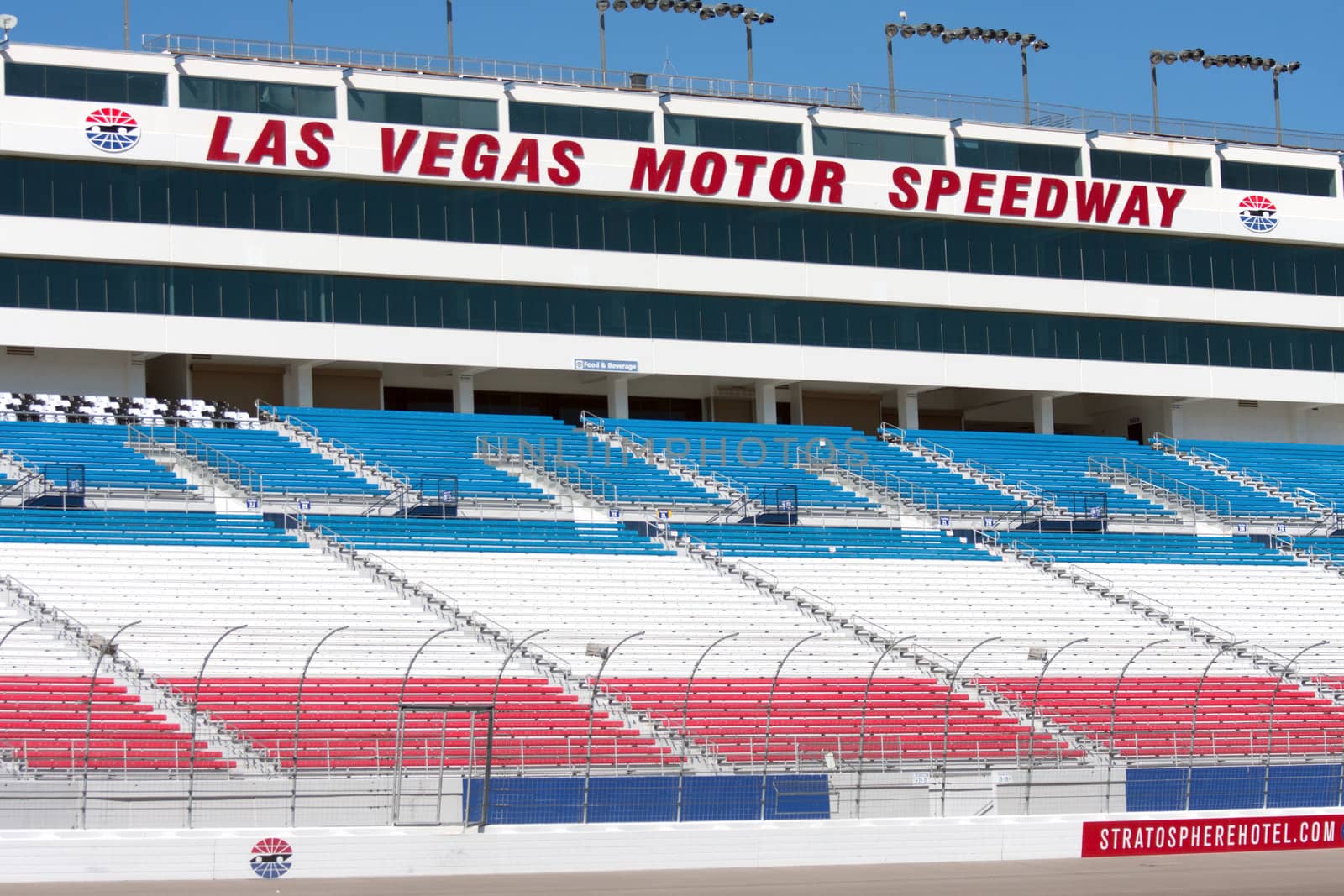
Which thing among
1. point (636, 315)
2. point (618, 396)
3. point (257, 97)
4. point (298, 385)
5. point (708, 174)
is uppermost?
point (257, 97)

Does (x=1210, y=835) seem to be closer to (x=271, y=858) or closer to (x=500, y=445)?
(x=271, y=858)

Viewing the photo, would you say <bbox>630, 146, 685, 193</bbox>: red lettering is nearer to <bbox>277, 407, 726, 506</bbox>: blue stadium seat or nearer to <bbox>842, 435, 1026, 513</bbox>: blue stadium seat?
<bbox>277, 407, 726, 506</bbox>: blue stadium seat

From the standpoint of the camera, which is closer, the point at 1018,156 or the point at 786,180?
the point at 786,180

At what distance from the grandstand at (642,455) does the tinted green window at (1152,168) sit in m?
0.13

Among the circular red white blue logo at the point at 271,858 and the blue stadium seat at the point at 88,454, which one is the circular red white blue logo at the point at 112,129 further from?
the circular red white blue logo at the point at 271,858

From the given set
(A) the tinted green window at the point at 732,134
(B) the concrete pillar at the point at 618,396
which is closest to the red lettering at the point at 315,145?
(A) the tinted green window at the point at 732,134

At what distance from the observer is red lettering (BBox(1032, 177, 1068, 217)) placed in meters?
57.4

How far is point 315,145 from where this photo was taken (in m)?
49.8

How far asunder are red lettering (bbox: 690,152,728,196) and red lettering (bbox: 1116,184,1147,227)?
12498mm

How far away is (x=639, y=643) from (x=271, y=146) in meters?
19.2

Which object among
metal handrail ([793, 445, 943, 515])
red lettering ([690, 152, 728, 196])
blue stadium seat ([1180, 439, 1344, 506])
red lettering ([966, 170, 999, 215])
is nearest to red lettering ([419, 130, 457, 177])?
red lettering ([690, 152, 728, 196])

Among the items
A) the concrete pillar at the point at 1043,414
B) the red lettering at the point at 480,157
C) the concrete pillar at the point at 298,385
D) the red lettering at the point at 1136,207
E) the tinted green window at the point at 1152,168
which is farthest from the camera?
the concrete pillar at the point at 1043,414

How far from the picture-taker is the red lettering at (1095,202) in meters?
57.8

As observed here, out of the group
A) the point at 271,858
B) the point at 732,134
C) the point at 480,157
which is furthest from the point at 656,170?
the point at 271,858
